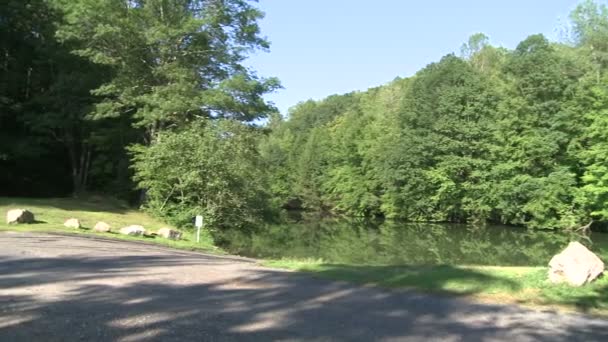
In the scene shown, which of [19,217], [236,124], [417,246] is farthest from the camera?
[417,246]

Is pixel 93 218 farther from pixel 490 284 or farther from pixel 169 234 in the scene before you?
pixel 490 284

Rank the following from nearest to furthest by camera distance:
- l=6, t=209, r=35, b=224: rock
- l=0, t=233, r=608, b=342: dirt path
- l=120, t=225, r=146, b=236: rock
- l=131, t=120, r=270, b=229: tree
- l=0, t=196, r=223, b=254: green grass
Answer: l=0, t=233, r=608, b=342: dirt path
l=6, t=209, r=35, b=224: rock
l=0, t=196, r=223, b=254: green grass
l=120, t=225, r=146, b=236: rock
l=131, t=120, r=270, b=229: tree

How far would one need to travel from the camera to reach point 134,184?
125 feet

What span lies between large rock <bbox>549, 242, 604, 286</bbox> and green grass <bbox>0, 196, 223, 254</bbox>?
1351cm

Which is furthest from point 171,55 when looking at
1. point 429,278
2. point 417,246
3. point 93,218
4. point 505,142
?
point 505,142

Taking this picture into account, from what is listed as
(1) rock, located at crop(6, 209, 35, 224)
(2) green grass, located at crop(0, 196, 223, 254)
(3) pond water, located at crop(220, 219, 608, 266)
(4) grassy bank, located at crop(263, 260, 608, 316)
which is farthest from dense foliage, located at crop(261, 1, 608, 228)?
(4) grassy bank, located at crop(263, 260, 608, 316)

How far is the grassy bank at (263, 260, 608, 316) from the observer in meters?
8.81

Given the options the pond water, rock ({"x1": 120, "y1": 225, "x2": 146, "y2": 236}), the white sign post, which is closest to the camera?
rock ({"x1": 120, "y1": 225, "x2": 146, "y2": 236})

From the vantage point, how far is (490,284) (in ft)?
32.1

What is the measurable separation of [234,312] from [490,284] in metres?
4.56

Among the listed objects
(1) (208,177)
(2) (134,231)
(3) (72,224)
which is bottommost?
(2) (134,231)

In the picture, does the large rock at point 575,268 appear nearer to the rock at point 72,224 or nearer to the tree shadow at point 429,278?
the tree shadow at point 429,278

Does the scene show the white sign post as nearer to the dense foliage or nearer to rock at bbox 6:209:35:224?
rock at bbox 6:209:35:224

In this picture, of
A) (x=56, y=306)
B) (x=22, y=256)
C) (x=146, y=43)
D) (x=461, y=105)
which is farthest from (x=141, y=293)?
(x=461, y=105)
